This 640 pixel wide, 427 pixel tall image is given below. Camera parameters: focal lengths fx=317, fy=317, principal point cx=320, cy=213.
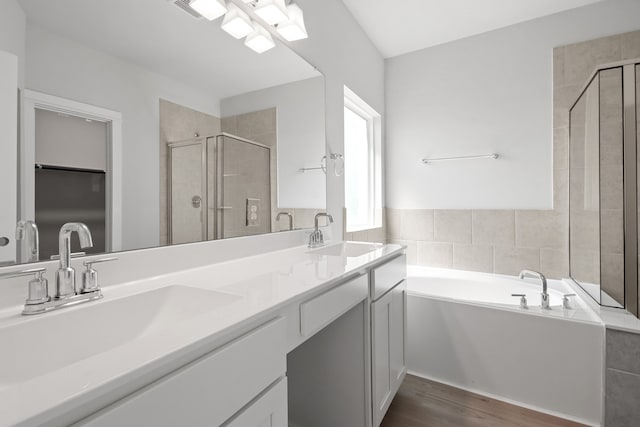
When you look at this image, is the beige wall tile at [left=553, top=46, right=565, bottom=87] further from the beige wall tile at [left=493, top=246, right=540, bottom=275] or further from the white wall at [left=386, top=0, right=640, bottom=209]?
the beige wall tile at [left=493, top=246, right=540, bottom=275]

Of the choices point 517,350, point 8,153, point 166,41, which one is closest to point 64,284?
point 8,153

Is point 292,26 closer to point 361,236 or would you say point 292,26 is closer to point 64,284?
point 64,284

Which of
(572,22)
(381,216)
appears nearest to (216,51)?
(381,216)

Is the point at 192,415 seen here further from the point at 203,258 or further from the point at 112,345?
the point at 203,258

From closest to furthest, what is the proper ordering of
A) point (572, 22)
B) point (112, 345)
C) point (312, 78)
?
1. point (112, 345)
2. point (312, 78)
3. point (572, 22)

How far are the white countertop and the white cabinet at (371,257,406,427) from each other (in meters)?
0.38

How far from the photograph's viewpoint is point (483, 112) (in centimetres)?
263

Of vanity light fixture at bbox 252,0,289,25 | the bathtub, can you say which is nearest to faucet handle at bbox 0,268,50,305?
vanity light fixture at bbox 252,0,289,25

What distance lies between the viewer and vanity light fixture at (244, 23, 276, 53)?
1426 millimetres

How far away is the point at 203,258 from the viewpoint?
1193mm

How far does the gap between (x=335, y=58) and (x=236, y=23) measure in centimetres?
→ 95

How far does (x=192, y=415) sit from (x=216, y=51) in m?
1.25

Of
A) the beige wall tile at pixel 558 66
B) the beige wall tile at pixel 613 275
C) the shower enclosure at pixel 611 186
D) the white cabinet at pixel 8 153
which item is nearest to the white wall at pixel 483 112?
the beige wall tile at pixel 558 66

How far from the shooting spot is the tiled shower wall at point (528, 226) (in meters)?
2.27
